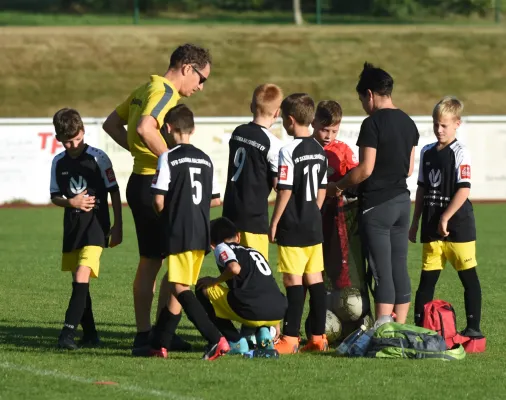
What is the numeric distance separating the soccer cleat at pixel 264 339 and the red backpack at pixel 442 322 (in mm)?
1160

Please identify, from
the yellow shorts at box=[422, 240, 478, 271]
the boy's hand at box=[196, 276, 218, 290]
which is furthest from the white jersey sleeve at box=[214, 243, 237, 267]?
the yellow shorts at box=[422, 240, 478, 271]

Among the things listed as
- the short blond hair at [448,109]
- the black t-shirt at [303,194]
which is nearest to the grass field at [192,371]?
the black t-shirt at [303,194]

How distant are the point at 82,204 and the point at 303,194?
1.62m

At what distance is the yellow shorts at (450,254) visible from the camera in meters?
8.10

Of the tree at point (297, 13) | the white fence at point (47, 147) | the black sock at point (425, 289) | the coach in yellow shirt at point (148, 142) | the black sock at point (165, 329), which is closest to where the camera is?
the black sock at point (165, 329)

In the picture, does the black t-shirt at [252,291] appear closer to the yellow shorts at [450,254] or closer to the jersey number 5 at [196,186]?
the jersey number 5 at [196,186]

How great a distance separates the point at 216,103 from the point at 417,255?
713 inches

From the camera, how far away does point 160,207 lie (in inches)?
282

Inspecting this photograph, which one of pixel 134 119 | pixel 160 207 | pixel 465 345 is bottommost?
pixel 465 345

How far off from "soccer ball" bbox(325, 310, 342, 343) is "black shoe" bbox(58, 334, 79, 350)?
6.21 feet

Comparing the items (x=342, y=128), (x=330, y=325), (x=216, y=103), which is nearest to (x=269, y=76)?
(x=216, y=103)

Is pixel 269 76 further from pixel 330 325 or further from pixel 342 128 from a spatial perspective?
pixel 330 325

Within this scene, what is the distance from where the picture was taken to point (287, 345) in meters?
7.69

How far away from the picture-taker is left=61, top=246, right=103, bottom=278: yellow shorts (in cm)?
798
